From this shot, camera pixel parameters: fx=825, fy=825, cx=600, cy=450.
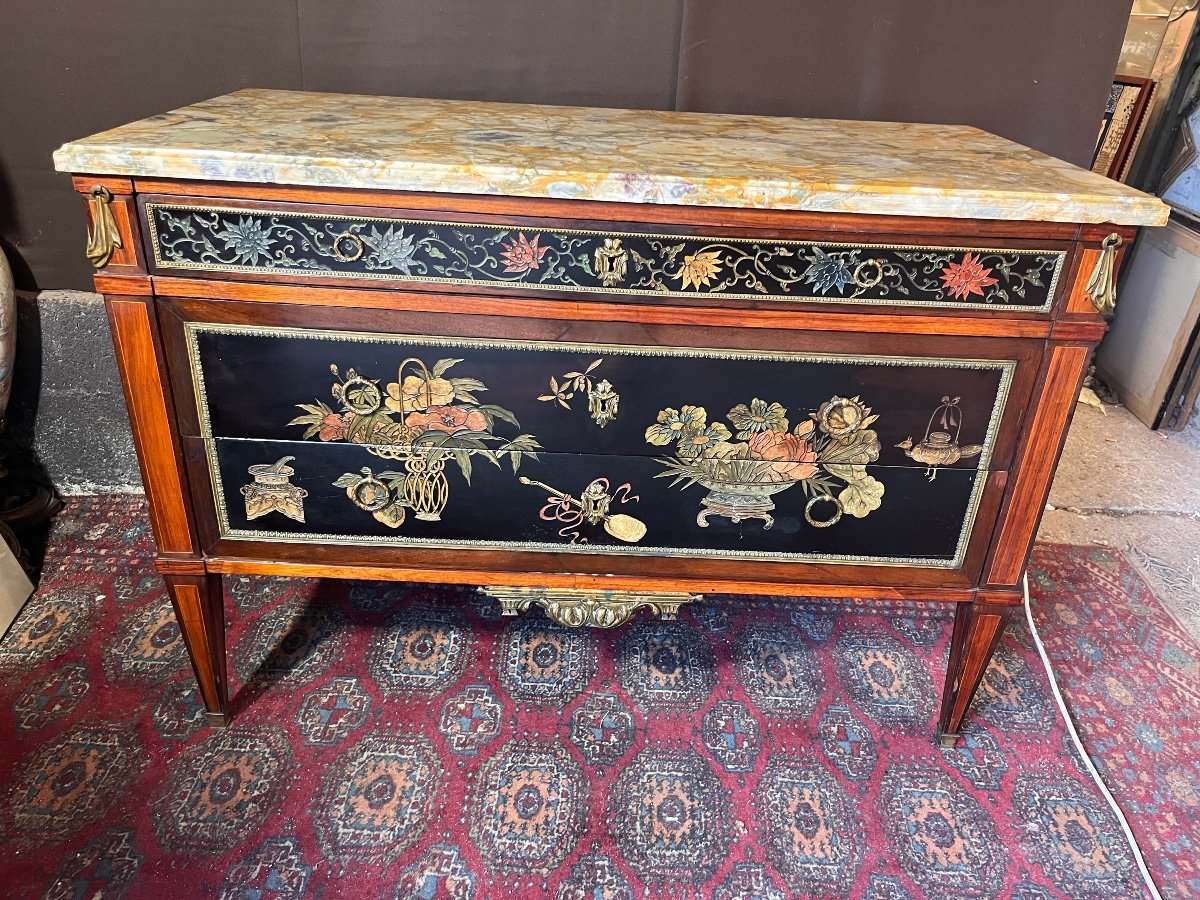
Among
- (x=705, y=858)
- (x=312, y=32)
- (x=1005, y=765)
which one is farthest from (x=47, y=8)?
(x=1005, y=765)

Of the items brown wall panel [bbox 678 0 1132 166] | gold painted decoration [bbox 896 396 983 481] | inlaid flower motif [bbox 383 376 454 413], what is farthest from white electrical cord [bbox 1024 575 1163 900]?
inlaid flower motif [bbox 383 376 454 413]

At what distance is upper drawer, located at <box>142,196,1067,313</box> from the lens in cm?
106

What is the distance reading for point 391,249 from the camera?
1080mm

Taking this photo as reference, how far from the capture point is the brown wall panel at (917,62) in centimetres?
159

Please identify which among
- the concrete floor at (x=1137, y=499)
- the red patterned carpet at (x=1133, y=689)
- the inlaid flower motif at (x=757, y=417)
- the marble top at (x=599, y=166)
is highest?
the marble top at (x=599, y=166)

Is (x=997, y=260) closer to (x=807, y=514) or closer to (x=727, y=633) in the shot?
(x=807, y=514)

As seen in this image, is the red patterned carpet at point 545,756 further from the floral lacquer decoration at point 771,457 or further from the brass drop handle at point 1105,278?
the brass drop handle at point 1105,278

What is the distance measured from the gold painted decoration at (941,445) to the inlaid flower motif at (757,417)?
0.61ft

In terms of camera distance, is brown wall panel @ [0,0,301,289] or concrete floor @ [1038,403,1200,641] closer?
brown wall panel @ [0,0,301,289]

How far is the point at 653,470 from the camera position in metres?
1.23

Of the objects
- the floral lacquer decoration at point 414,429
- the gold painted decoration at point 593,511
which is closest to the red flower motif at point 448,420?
the floral lacquer decoration at point 414,429

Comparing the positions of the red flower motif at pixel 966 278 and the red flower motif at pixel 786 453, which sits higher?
the red flower motif at pixel 966 278

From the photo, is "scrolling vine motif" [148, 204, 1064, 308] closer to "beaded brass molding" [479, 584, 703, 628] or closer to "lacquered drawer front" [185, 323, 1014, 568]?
"lacquered drawer front" [185, 323, 1014, 568]

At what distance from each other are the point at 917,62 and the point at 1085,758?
133cm
